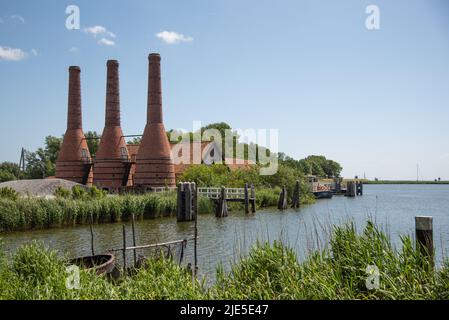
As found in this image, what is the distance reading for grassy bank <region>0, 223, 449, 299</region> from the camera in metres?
5.66

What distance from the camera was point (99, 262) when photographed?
10.2 m

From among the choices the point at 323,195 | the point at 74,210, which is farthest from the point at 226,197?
the point at 323,195

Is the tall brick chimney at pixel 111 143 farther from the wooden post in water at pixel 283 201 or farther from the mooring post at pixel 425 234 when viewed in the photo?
the mooring post at pixel 425 234

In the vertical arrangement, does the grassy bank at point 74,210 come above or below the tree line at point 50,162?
below

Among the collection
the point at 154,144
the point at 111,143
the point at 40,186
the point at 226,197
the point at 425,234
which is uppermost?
the point at 111,143

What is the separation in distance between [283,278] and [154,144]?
26779mm

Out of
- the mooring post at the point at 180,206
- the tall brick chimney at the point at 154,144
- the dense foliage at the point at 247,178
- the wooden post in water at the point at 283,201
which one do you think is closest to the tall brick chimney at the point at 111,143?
the tall brick chimney at the point at 154,144

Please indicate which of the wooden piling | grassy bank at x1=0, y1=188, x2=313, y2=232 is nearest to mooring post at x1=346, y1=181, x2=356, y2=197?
the wooden piling

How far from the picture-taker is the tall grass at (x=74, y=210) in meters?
19.5

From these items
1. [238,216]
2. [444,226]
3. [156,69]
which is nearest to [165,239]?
[238,216]

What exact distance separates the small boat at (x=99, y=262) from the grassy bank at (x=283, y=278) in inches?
66.3

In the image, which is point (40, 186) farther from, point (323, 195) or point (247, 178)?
point (323, 195)
